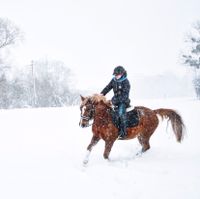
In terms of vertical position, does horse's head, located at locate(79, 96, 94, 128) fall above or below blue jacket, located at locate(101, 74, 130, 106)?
below

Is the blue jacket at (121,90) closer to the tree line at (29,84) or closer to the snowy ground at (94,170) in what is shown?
the snowy ground at (94,170)

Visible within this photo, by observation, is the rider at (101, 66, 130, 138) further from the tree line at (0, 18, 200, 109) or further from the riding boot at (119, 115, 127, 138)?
the tree line at (0, 18, 200, 109)

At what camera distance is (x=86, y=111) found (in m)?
9.29

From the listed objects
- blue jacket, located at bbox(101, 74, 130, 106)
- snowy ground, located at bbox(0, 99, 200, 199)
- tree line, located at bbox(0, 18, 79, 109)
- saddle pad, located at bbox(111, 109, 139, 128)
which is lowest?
tree line, located at bbox(0, 18, 79, 109)

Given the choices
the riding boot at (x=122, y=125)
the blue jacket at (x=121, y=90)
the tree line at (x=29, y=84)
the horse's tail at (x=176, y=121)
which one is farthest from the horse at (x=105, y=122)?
the tree line at (x=29, y=84)

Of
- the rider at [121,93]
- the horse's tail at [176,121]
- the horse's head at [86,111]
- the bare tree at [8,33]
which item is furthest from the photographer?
the bare tree at [8,33]

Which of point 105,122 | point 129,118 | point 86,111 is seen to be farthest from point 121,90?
point 86,111

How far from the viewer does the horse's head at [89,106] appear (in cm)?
924

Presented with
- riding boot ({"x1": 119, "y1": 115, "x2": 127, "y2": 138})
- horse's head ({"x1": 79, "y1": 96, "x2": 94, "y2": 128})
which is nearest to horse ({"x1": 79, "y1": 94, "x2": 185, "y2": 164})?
horse's head ({"x1": 79, "y1": 96, "x2": 94, "y2": 128})

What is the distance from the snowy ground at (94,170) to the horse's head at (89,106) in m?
1.13

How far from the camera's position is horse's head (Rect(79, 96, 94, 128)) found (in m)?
9.23

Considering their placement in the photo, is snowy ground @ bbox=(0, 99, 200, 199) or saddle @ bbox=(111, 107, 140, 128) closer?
snowy ground @ bbox=(0, 99, 200, 199)

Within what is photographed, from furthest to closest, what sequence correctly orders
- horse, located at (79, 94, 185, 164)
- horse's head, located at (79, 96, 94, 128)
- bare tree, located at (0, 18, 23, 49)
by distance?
bare tree, located at (0, 18, 23, 49)
horse, located at (79, 94, 185, 164)
horse's head, located at (79, 96, 94, 128)

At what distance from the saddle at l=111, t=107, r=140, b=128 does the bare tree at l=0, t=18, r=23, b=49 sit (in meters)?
46.0
